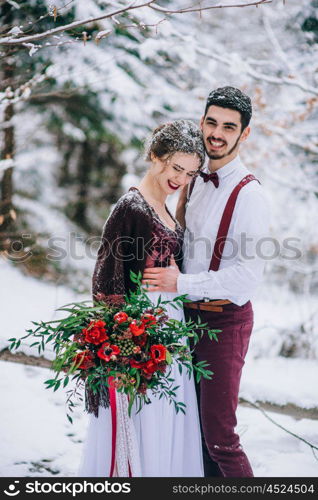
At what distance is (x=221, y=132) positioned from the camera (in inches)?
103

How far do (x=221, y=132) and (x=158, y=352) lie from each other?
1.22 m

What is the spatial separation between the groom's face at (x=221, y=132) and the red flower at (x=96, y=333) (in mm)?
1151

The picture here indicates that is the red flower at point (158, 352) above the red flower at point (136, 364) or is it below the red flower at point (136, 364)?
above

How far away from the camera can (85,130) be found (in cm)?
707

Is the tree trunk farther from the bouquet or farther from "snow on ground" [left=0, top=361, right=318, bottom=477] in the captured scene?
the bouquet

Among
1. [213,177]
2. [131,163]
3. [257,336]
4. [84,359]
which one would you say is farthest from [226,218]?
[131,163]

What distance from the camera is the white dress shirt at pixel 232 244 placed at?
251cm

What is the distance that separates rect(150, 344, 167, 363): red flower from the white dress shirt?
1.54ft

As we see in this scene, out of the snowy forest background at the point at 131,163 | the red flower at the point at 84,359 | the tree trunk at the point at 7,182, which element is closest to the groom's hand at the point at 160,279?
the red flower at the point at 84,359

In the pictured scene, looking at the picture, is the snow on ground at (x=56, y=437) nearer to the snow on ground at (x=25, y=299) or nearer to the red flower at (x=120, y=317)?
the snow on ground at (x=25, y=299)

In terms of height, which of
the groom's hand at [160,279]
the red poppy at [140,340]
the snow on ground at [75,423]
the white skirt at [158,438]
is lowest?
the snow on ground at [75,423]

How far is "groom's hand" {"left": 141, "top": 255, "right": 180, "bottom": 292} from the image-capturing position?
Result: 2547 millimetres
